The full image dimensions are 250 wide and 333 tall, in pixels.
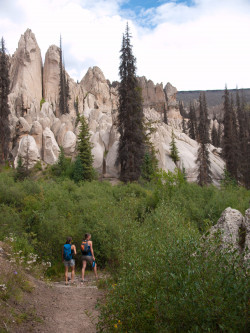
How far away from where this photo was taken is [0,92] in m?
32.8

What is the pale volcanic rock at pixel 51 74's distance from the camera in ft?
181

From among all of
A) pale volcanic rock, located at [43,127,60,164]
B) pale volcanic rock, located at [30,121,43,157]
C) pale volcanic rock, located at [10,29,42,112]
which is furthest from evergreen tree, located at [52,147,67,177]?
pale volcanic rock, located at [10,29,42,112]

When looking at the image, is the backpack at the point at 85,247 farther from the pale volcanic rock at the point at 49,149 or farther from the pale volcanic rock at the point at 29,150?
the pale volcanic rock at the point at 49,149

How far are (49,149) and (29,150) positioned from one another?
110 inches

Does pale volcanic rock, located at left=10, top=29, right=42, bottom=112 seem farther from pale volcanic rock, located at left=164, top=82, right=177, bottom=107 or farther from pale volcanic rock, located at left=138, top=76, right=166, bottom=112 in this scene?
pale volcanic rock, located at left=164, top=82, right=177, bottom=107

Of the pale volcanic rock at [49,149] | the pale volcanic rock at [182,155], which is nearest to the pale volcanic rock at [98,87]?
the pale volcanic rock at [182,155]

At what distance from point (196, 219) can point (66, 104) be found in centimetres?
3985

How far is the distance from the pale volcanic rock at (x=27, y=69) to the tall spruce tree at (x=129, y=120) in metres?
25.4

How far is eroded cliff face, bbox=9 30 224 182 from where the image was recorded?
111 feet

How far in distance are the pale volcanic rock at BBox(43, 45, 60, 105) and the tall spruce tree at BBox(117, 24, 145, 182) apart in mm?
29501

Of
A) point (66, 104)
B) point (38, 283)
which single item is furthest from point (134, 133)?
point (66, 104)

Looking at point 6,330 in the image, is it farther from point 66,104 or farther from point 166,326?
point 66,104

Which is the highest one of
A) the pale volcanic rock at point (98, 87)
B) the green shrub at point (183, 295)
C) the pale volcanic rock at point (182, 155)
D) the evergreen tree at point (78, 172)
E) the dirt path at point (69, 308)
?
the pale volcanic rock at point (98, 87)

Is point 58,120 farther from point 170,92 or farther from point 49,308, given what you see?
point 170,92
